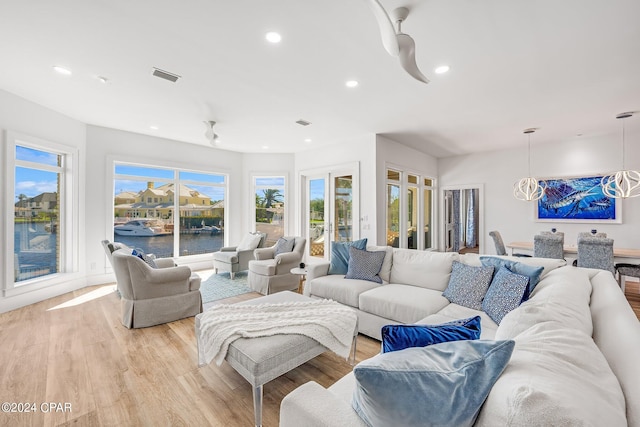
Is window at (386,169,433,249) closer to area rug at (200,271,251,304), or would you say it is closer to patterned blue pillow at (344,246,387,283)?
patterned blue pillow at (344,246,387,283)

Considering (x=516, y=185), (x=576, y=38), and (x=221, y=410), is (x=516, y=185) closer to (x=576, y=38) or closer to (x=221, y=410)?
(x=576, y=38)

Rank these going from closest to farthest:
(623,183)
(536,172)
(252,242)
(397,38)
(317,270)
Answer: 1. (397,38)
2. (317,270)
3. (623,183)
4. (252,242)
5. (536,172)

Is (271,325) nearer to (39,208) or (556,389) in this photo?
(556,389)

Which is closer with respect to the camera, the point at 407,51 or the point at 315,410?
the point at 315,410

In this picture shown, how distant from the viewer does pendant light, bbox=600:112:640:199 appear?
4.37 m

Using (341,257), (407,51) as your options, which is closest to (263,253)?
(341,257)

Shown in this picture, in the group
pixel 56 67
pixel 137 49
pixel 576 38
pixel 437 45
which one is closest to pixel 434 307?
pixel 437 45

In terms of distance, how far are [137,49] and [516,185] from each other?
22.5ft

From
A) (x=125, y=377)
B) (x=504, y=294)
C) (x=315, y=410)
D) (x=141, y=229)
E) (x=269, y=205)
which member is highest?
(x=269, y=205)

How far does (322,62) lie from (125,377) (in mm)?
3169

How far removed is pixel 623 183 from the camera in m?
4.71

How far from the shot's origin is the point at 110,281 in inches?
194

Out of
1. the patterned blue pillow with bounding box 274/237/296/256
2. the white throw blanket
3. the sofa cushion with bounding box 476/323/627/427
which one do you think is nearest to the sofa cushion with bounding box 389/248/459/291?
the white throw blanket

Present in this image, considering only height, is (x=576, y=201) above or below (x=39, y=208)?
above
